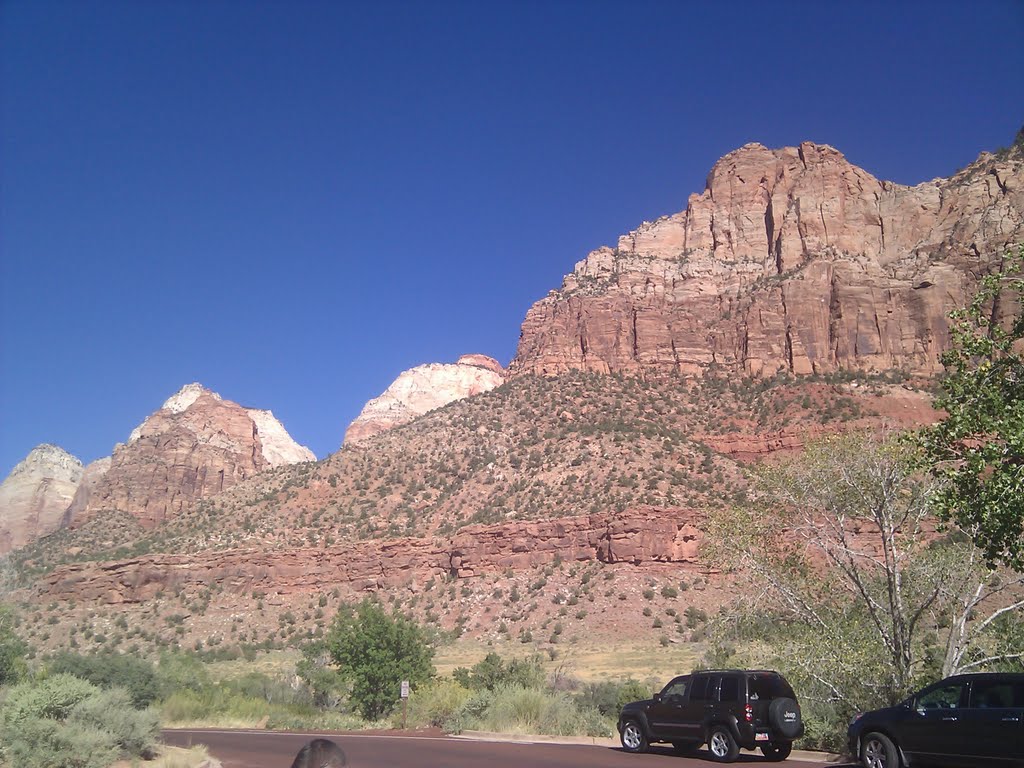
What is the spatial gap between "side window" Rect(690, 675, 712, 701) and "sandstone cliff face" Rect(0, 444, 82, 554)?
137142 millimetres

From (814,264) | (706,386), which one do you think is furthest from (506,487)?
(814,264)

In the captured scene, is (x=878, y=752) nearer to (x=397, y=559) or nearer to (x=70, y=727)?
(x=70, y=727)

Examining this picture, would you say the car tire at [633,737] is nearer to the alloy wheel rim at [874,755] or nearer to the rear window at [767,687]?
the rear window at [767,687]

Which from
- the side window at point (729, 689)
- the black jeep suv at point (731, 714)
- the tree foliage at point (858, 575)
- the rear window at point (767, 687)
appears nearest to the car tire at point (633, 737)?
the black jeep suv at point (731, 714)

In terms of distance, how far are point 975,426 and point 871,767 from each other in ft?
17.8

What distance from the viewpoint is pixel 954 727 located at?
10.5m

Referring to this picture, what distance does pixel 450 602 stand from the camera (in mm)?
51406

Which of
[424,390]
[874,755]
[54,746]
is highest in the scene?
[424,390]

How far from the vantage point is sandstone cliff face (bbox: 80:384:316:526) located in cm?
9488

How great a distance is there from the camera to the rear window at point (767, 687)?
14102 mm

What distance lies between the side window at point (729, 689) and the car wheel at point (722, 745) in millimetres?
531

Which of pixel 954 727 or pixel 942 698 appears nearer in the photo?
pixel 954 727

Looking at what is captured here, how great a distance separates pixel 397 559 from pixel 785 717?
149ft

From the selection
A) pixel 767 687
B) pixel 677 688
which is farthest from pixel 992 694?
pixel 677 688
